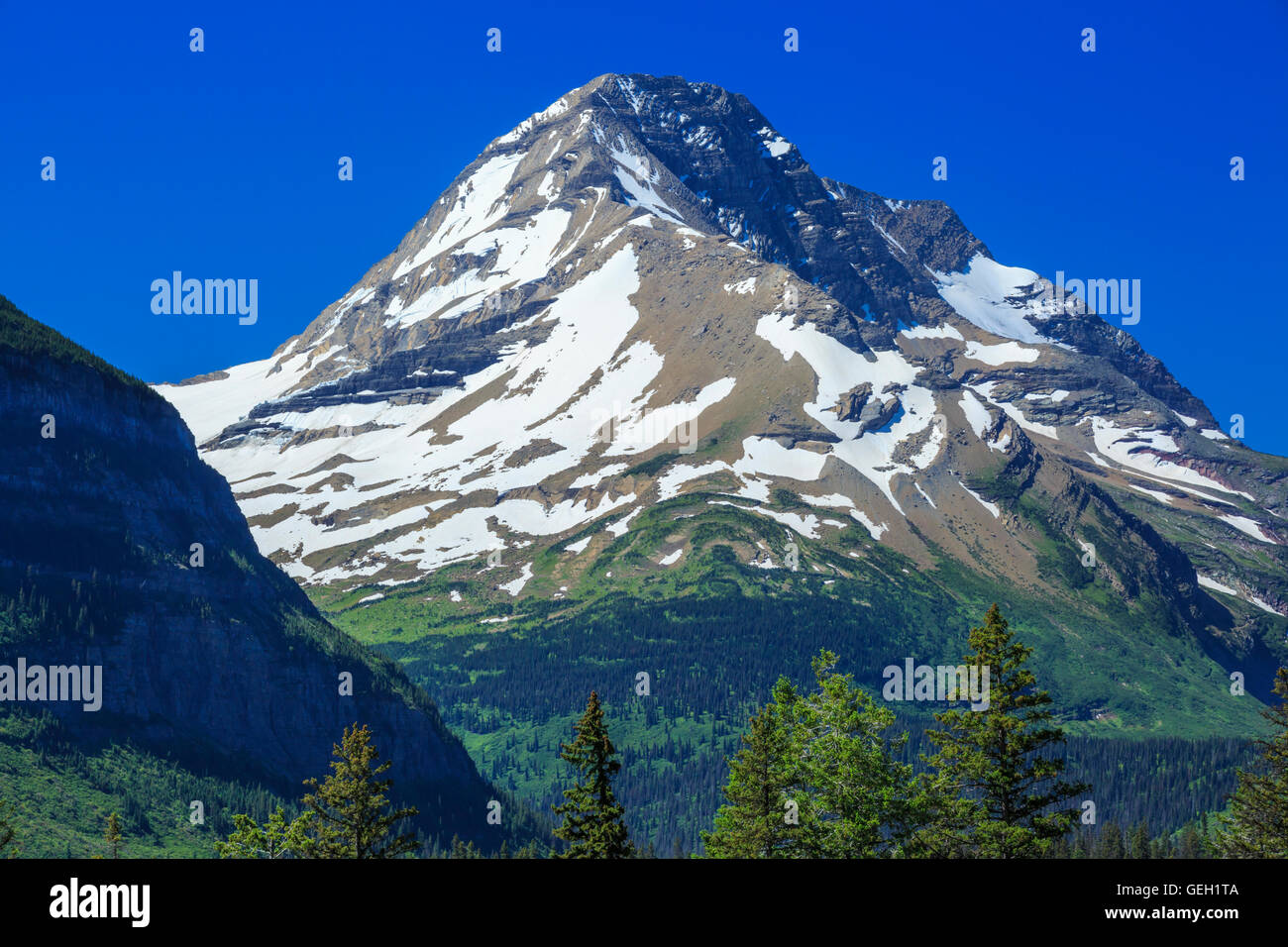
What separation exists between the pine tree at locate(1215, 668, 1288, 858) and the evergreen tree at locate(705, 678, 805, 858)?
66.9 ft

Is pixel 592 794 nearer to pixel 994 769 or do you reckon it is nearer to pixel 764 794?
pixel 764 794

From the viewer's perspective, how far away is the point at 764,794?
55.1 metres

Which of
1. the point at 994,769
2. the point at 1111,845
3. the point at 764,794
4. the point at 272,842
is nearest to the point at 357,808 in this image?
the point at 272,842

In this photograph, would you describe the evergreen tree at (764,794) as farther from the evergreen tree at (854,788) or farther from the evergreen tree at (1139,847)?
the evergreen tree at (1139,847)

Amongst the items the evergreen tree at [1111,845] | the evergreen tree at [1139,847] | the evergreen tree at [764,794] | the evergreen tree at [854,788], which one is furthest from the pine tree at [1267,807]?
the evergreen tree at [1139,847]

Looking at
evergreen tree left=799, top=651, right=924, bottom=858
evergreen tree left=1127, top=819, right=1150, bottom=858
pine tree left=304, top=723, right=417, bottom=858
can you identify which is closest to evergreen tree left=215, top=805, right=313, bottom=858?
pine tree left=304, top=723, right=417, bottom=858

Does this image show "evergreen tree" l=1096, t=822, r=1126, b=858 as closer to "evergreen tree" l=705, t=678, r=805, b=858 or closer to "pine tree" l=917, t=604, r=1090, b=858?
"pine tree" l=917, t=604, r=1090, b=858

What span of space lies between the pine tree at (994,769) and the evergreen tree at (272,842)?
1200 inches

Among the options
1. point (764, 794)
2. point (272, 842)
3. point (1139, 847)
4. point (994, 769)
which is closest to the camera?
point (994, 769)

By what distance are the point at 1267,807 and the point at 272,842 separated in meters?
48.6

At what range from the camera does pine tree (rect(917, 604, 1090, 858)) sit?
5022 centimetres
